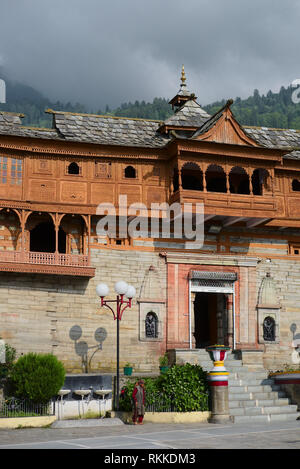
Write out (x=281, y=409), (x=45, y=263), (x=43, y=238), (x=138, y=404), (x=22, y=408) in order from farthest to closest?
1. (x=43, y=238)
2. (x=45, y=263)
3. (x=281, y=409)
4. (x=22, y=408)
5. (x=138, y=404)

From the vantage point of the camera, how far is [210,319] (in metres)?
31.0

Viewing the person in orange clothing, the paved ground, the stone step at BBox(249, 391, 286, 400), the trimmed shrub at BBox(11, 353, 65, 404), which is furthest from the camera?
the stone step at BBox(249, 391, 286, 400)

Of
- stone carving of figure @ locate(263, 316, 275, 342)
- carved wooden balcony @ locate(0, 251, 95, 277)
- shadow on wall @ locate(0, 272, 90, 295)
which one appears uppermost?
carved wooden balcony @ locate(0, 251, 95, 277)

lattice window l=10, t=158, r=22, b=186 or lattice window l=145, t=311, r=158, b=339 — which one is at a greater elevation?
lattice window l=10, t=158, r=22, b=186

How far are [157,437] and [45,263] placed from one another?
1071 centimetres

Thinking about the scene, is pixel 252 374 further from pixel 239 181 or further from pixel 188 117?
pixel 188 117

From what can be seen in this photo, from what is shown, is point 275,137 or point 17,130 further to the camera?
point 275,137

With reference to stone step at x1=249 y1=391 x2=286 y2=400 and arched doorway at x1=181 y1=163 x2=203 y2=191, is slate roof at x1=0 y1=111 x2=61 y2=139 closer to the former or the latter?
arched doorway at x1=181 y1=163 x2=203 y2=191

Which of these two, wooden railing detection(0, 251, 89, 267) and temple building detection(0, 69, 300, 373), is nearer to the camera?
wooden railing detection(0, 251, 89, 267)

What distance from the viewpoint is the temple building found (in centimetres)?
2647

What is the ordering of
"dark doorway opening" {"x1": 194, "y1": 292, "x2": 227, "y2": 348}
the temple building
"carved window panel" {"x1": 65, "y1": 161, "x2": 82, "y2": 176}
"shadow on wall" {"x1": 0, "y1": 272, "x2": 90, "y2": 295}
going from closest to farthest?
"shadow on wall" {"x1": 0, "y1": 272, "x2": 90, "y2": 295} → the temple building → "carved window panel" {"x1": 65, "y1": 161, "x2": 82, "y2": 176} → "dark doorway opening" {"x1": 194, "y1": 292, "x2": 227, "y2": 348}

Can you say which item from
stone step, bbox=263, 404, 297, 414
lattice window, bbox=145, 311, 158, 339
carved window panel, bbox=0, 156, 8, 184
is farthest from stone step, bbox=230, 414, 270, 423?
carved window panel, bbox=0, 156, 8, 184

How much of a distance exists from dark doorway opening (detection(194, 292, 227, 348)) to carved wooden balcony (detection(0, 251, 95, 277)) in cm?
683

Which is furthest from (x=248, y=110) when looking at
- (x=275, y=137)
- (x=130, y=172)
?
(x=130, y=172)
